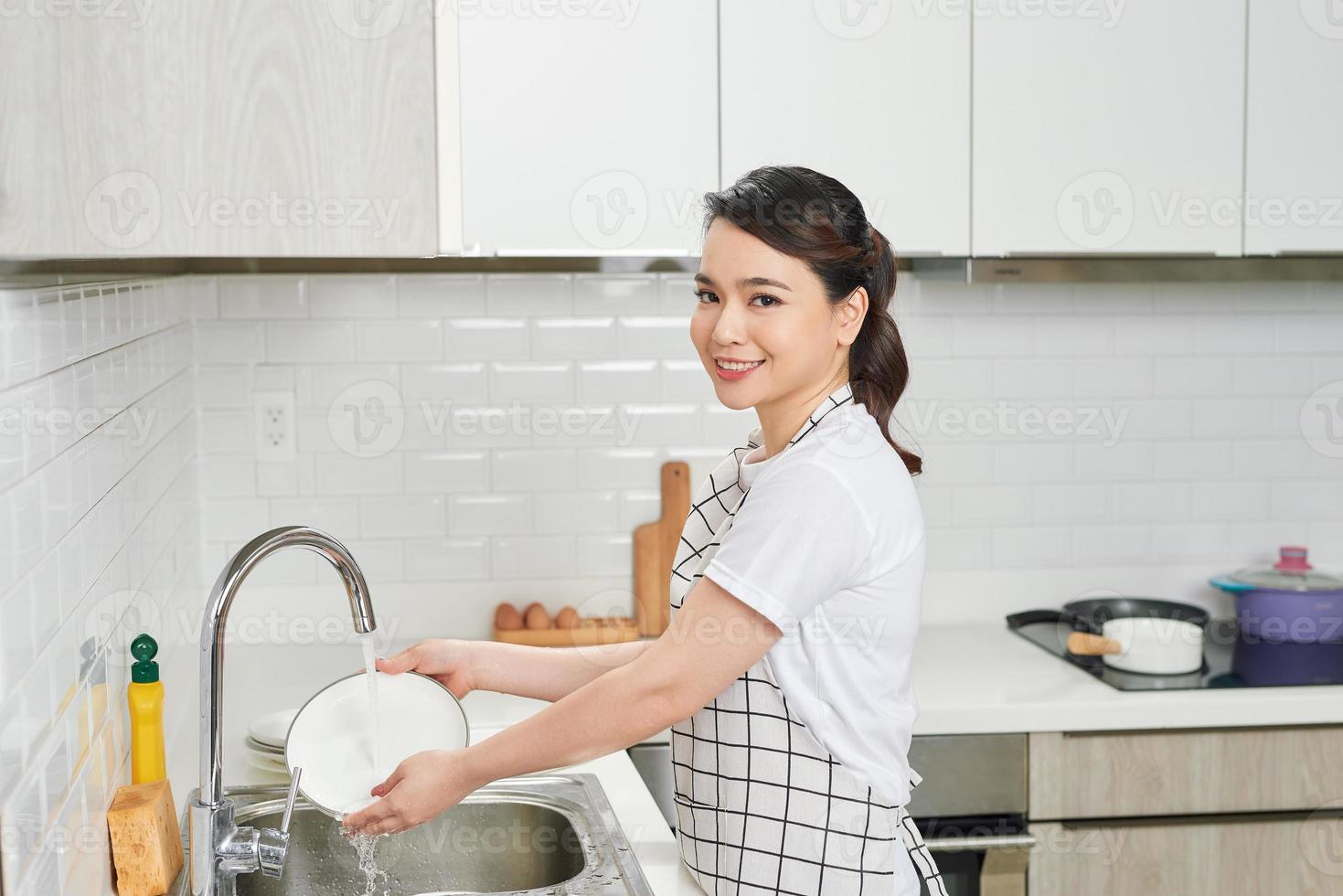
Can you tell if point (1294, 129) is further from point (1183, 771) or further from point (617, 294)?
point (617, 294)

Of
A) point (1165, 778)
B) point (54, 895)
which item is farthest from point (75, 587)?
point (1165, 778)

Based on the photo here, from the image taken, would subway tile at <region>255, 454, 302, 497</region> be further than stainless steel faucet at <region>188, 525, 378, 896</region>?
Yes

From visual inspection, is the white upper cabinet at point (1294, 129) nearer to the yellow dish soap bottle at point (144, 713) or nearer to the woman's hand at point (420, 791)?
the woman's hand at point (420, 791)

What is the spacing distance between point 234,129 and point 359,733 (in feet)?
2.48

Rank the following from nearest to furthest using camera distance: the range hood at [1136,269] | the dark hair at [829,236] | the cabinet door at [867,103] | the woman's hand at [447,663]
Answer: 1. the dark hair at [829,236]
2. the woman's hand at [447,663]
3. the cabinet door at [867,103]
4. the range hood at [1136,269]

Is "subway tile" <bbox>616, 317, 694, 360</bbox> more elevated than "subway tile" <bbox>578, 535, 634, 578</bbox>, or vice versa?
"subway tile" <bbox>616, 317, 694, 360</bbox>

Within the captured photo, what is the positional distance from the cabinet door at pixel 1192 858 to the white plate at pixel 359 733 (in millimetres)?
1141

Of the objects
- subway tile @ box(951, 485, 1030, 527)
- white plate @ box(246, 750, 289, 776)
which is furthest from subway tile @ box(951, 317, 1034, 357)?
white plate @ box(246, 750, 289, 776)

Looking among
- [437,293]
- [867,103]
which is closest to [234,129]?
[867,103]

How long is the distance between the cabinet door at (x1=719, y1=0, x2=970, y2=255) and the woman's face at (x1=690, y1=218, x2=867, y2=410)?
32.3 inches

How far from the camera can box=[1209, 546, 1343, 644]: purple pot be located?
2543 millimetres

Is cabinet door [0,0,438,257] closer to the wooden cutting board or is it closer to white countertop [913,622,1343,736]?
white countertop [913,622,1343,736]

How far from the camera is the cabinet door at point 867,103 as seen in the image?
2246mm

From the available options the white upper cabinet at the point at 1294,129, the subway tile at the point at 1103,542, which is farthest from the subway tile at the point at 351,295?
the white upper cabinet at the point at 1294,129
